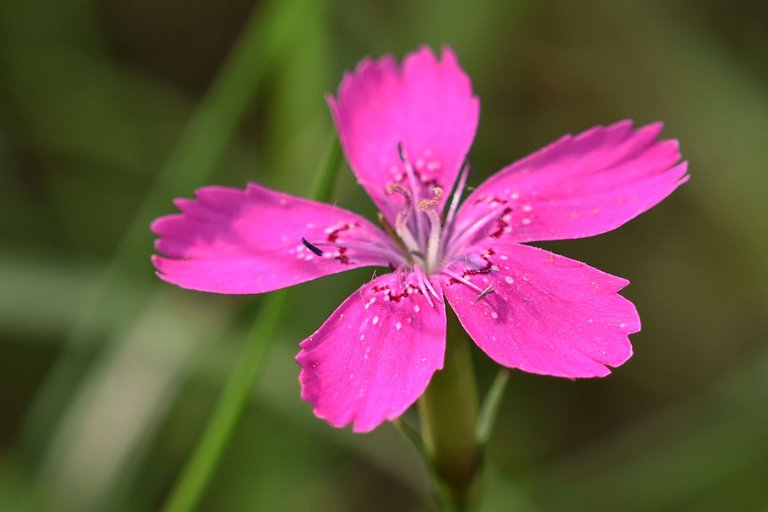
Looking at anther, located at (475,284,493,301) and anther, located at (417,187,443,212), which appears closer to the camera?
anther, located at (475,284,493,301)

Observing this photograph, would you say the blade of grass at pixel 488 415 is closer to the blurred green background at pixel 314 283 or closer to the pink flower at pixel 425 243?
the pink flower at pixel 425 243

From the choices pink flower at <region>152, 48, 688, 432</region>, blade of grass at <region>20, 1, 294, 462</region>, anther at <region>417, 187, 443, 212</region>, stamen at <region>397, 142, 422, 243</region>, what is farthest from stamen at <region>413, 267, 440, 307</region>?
blade of grass at <region>20, 1, 294, 462</region>

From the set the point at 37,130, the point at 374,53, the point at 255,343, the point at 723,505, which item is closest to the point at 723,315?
the point at 723,505

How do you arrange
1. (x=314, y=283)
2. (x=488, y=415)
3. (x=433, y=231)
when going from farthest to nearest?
(x=314, y=283) → (x=433, y=231) → (x=488, y=415)

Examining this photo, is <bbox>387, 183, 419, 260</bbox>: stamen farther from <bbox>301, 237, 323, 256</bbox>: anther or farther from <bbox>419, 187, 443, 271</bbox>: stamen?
<bbox>301, 237, 323, 256</bbox>: anther

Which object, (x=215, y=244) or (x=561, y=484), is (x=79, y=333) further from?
(x=561, y=484)

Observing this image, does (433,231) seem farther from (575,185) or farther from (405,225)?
(575,185)

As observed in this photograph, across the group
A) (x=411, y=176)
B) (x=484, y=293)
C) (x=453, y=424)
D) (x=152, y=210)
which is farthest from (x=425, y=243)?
(x=152, y=210)
